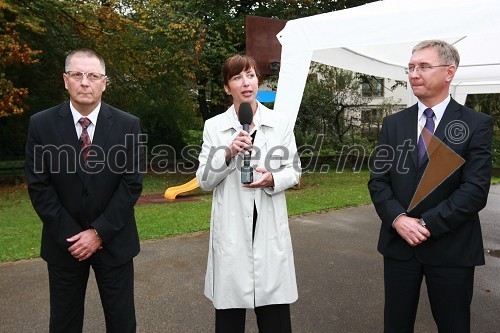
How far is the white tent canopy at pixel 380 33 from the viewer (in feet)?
12.6

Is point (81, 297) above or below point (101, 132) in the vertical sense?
below

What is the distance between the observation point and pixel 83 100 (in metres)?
2.78

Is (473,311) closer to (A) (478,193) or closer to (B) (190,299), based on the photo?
(A) (478,193)

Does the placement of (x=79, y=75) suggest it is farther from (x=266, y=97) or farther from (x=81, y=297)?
(x=266, y=97)

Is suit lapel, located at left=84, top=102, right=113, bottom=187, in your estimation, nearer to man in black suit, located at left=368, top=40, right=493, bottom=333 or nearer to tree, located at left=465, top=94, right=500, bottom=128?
man in black suit, located at left=368, top=40, right=493, bottom=333

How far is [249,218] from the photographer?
281 cm

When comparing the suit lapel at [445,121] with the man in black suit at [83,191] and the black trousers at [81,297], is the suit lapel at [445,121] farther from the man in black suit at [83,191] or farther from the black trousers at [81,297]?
the black trousers at [81,297]

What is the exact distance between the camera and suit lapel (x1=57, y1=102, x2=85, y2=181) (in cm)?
275

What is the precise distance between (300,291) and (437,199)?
230 centimetres

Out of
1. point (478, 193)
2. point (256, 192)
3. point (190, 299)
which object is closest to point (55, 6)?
point (190, 299)

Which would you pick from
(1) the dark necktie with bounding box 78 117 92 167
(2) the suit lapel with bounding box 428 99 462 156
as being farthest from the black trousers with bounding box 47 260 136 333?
(2) the suit lapel with bounding box 428 99 462 156

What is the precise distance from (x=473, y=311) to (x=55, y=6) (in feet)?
43.4

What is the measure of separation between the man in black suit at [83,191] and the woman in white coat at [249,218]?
0.54 m

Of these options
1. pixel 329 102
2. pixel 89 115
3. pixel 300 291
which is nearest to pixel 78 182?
pixel 89 115
